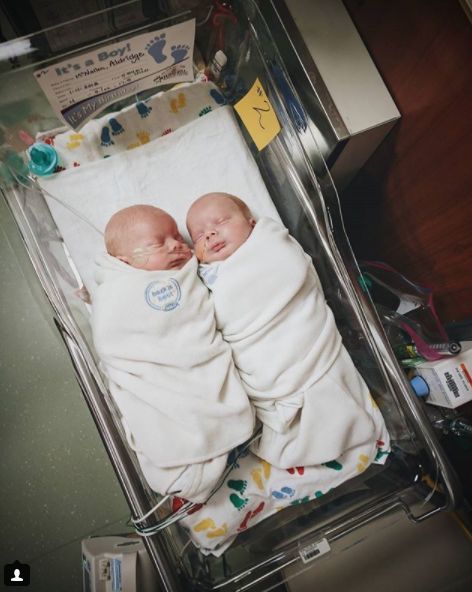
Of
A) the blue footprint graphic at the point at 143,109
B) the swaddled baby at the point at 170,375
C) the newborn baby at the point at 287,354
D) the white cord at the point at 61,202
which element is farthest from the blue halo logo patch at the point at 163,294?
the blue footprint graphic at the point at 143,109

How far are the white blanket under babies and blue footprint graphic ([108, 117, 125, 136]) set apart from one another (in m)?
0.51

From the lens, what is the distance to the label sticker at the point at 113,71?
0.80m

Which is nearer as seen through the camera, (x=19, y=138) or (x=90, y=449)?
(x=19, y=138)

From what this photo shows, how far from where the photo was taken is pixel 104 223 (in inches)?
42.4

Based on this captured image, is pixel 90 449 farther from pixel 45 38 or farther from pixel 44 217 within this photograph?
pixel 45 38

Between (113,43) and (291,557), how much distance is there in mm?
1255

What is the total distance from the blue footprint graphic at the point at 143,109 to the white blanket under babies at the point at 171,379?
0.55 m

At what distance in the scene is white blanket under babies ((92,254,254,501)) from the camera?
29.4 inches

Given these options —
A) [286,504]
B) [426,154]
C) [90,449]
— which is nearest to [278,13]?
[426,154]

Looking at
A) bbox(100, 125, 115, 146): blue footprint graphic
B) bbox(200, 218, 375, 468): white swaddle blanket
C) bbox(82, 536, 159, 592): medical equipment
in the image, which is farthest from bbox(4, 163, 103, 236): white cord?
bbox(82, 536, 159, 592): medical equipment

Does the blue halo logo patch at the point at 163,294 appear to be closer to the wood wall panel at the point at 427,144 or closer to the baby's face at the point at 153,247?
the baby's face at the point at 153,247

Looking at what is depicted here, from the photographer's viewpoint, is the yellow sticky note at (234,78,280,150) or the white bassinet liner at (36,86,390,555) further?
the white bassinet liner at (36,86,390,555)

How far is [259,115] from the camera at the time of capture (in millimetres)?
957

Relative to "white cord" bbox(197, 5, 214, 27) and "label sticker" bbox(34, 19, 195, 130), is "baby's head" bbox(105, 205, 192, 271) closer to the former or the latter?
"label sticker" bbox(34, 19, 195, 130)
